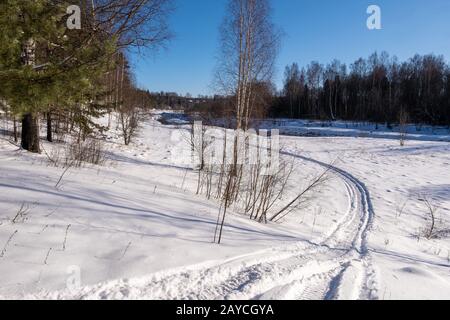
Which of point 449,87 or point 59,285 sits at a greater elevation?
point 449,87

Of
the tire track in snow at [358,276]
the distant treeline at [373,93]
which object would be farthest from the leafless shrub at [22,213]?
the distant treeline at [373,93]

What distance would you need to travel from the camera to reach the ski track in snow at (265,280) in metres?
2.45

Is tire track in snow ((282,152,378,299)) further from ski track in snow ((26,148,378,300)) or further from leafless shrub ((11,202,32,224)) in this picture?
leafless shrub ((11,202,32,224))

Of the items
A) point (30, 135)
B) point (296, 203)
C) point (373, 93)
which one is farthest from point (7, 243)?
point (373, 93)

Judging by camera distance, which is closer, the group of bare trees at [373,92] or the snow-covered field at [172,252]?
the snow-covered field at [172,252]

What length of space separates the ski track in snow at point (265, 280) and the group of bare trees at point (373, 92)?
45608mm

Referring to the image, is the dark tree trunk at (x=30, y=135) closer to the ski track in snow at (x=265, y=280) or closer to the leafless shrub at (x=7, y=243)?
the leafless shrub at (x=7, y=243)

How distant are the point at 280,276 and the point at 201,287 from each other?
2.73 ft

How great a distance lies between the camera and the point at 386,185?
12070mm

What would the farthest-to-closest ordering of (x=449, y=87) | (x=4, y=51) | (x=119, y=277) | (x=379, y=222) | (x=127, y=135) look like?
1. (x=449, y=87)
2. (x=127, y=135)
3. (x=379, y=222)
4. (x=4, y=51)
5. (x=119, y=277)

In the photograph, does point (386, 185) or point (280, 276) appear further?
point (386, 185)
